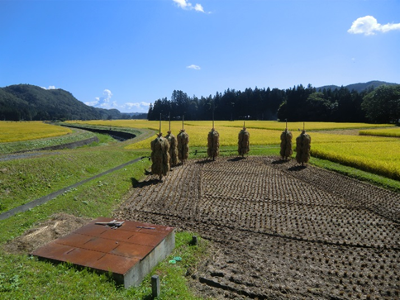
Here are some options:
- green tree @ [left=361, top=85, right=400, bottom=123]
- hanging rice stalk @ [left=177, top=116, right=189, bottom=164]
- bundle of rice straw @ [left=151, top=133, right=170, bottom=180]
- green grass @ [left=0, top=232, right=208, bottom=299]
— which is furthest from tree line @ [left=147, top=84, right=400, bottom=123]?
green grass @ [left=0, top=232, right=208, bottom=299]

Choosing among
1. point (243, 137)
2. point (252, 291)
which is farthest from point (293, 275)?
point (243, 137)

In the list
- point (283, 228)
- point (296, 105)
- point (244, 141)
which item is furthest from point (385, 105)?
point (283, 228)

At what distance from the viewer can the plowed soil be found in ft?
22.8

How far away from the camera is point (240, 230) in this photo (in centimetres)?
1040

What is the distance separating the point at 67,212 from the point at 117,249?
4987mm

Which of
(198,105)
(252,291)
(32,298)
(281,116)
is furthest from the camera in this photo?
(198,105)

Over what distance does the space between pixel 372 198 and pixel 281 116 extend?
76.4 metres

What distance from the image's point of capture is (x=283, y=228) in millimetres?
10594

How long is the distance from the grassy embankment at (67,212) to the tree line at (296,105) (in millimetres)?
23114

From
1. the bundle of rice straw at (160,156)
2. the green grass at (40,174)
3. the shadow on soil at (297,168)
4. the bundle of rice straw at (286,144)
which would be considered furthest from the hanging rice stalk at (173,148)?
the bundle of rice straw at (286,144)

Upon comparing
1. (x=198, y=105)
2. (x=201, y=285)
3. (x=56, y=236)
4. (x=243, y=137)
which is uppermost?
(x=198, y=105)

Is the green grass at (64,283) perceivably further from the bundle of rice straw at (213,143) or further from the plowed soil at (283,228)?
the bundle of rice straw at (213,143)

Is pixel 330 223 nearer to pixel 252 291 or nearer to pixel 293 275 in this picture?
pixel 293 275

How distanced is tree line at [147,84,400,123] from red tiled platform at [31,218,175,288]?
98.0ft
